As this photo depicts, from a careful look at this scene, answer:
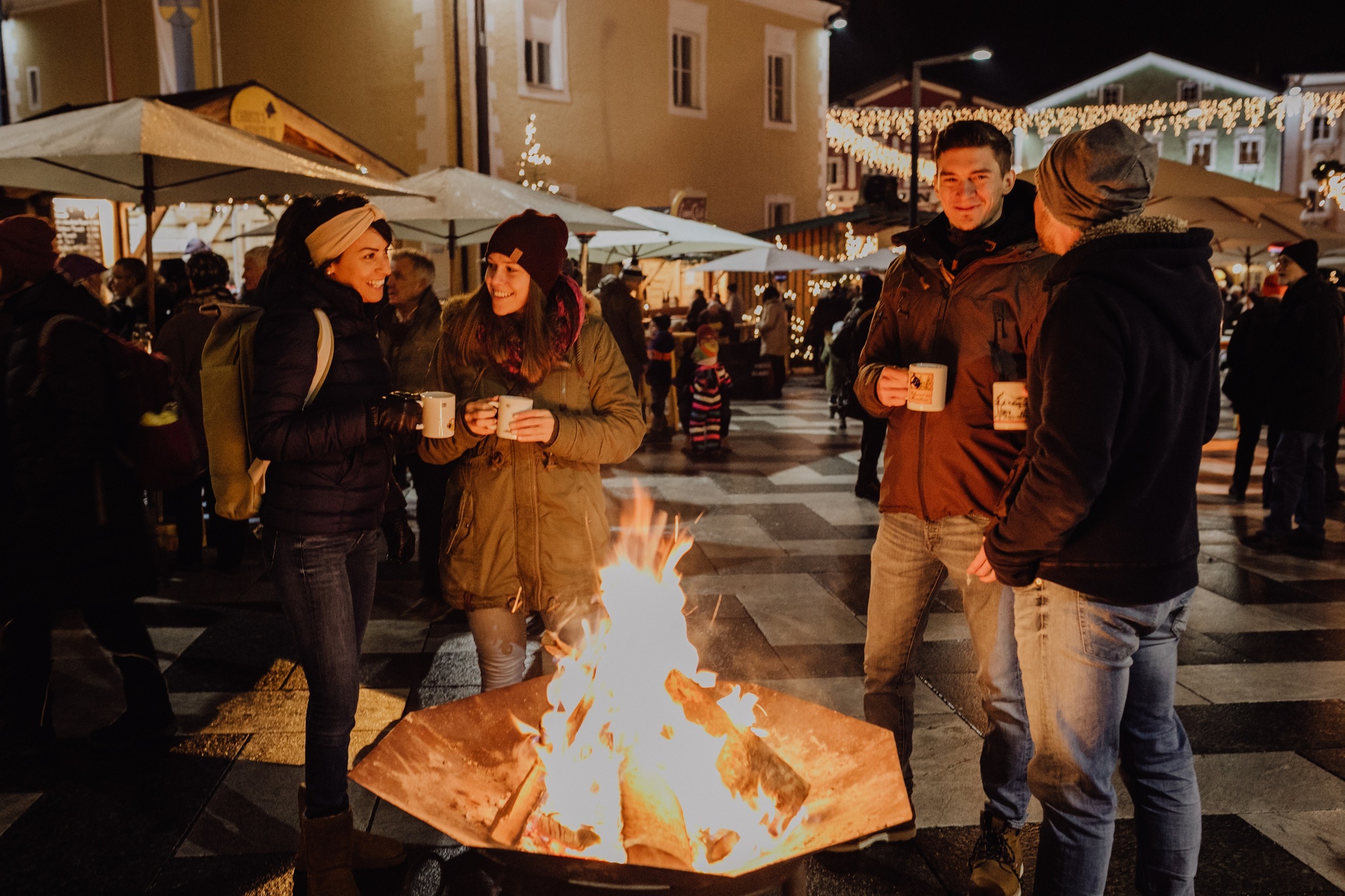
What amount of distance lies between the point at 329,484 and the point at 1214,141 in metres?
56.5

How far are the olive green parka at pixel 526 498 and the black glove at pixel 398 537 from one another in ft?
1.42

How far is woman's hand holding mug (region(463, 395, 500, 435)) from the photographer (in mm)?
2975

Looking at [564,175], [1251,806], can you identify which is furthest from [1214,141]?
[1251,806]

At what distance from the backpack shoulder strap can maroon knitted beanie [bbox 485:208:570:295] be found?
1.83ft

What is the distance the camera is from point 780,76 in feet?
91.8

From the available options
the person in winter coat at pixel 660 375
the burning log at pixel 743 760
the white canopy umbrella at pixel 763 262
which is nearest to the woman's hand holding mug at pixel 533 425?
the burning log at pixel 743 760

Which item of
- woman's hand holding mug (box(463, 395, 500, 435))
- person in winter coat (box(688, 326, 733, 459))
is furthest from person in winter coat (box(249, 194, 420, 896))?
person in winter coat (box(688, 326, 733, 459))

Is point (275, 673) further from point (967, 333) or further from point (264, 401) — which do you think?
point (967, 333)

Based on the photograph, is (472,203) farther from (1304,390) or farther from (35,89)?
(35,89)

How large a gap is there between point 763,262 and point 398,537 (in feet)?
51.1

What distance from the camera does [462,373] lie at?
3391 millimetres

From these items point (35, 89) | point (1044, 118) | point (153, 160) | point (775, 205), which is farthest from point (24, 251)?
point (1044, 118)

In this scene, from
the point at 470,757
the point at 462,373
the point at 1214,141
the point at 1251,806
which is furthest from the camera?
the point at 1214,141

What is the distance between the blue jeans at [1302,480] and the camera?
7594 mm
